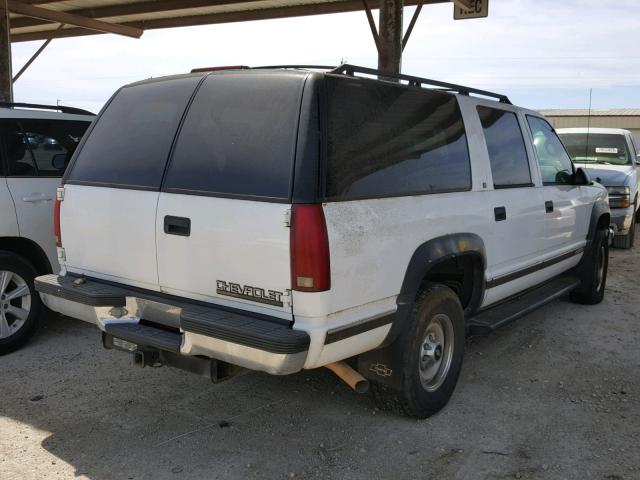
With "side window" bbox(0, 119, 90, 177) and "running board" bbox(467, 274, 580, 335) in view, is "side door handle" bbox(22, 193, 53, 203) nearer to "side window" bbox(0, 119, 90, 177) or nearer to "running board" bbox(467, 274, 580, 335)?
"side window" bbox(0, 119, 90, 177)

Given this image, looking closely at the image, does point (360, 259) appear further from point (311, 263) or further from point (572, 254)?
point (572, 254)

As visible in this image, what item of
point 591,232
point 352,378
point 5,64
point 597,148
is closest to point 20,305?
point 352,378

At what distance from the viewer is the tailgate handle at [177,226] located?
3.10 metres

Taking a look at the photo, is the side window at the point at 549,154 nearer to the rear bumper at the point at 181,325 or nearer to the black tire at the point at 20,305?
the rear bumper at the point at 181,325

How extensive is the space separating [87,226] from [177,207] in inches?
29.2

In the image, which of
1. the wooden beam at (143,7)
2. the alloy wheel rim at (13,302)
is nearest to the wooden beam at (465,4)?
the wooden beam at (143,7)

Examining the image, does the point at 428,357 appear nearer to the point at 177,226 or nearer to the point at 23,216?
the point at 177,226

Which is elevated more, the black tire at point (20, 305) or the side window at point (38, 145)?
the side window at point (38, 145)

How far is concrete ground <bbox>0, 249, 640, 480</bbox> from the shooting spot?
10.5 ft

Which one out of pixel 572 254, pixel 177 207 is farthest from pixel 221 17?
pixel 177 207

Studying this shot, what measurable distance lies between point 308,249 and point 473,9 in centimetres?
713

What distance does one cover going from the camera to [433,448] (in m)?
3.44

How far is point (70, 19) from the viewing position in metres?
11.2

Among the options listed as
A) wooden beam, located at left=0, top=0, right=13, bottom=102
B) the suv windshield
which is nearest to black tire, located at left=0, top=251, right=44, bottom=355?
wooden beam, located at left=0, top=0, right=13, bottom=102
